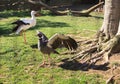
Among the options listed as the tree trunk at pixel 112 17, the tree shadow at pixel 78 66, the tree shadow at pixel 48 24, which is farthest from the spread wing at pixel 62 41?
the tree shadow at pixel 48 24

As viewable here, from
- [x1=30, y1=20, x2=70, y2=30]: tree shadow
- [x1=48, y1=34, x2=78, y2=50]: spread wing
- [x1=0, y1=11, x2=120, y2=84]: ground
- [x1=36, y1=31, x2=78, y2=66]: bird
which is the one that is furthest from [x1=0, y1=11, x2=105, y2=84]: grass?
[x1=30, y1=20, x2=70, y2=30]: tree shadow

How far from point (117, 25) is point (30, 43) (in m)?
2.83

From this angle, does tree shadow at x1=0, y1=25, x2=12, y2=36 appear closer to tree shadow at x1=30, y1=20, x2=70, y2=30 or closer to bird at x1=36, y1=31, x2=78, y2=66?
tree shadow at x1=30, y1=20, x2=70, y2=30

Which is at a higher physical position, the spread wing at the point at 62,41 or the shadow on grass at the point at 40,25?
the spread wing at the point at 62,41

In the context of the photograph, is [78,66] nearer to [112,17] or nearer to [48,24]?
[112,17]

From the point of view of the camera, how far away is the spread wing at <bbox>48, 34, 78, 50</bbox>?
784cm

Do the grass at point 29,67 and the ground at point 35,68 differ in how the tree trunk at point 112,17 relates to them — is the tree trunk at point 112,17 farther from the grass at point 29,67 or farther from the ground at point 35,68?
the grass at point 29,67

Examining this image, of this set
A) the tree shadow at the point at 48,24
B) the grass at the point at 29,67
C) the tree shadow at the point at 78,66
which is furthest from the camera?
the tree shadow at the point at 48,24

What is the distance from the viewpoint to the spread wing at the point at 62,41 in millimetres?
7840

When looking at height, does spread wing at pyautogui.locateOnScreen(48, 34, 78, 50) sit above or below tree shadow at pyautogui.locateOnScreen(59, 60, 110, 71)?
above

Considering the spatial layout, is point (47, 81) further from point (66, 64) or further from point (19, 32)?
point (19, 32)

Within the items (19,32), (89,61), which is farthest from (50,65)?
(19,32)

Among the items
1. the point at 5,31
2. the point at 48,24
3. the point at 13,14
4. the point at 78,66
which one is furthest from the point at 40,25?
the point at 78,66

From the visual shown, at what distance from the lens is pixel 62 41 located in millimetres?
7961
